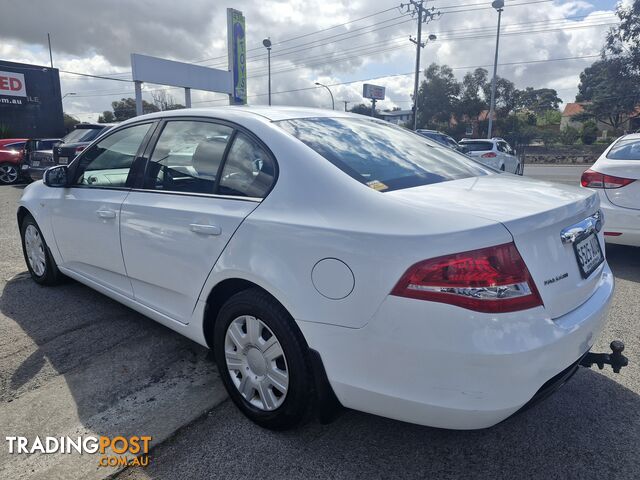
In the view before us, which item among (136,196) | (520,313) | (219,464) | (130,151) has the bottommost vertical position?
(219,464)

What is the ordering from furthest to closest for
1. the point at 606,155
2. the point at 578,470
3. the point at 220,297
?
the point at 606,155, the point at 220,297, the point at 578,470

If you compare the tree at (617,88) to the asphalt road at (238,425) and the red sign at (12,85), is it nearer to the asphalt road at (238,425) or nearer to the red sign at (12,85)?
the asphalt road at (238,425)

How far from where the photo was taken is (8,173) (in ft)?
46.3

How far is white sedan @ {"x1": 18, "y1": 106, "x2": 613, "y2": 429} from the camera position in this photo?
5.63 ft

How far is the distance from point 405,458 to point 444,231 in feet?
3.76

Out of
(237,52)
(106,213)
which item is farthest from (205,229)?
(237,52)

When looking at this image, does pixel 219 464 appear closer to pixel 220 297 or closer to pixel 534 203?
pixel 220 297

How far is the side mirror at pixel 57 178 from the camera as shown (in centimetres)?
378

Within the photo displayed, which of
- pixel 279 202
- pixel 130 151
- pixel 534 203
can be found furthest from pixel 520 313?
pixel 130 151

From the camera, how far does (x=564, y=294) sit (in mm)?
1915

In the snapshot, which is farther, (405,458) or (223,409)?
(223,409)

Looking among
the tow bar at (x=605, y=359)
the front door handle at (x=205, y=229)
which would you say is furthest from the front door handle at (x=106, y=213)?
the tow bar at (x=605, y=359)

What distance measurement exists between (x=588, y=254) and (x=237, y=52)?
24870mm

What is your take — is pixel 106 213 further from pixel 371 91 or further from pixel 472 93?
pixel 472 93
